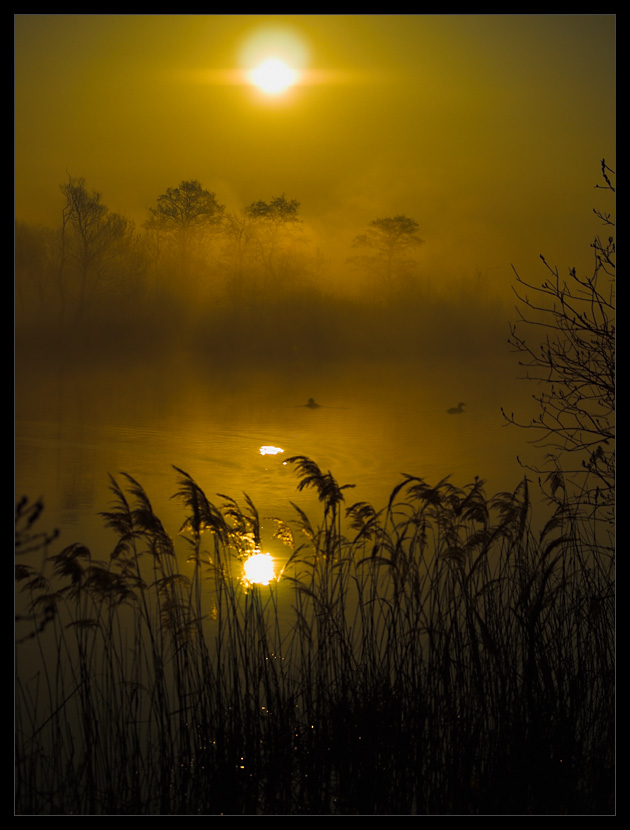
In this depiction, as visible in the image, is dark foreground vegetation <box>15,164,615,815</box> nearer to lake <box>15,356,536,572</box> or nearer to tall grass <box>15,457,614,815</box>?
tall grass <box>15,457,614,815</box>

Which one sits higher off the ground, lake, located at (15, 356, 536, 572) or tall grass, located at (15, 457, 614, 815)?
lake, located at (15, 356, 536, 572)

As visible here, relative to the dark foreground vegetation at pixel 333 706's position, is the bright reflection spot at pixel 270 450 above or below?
above

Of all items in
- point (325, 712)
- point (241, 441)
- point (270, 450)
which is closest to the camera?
point (325, 712)

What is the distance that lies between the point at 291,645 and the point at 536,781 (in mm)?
1504

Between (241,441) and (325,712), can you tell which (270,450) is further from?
(325,712)

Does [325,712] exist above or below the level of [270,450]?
below

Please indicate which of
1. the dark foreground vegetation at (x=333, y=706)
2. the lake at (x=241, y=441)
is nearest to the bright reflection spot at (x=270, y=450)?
the lake at (x=241, y=441)

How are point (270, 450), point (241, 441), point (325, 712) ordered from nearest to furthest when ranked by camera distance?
point (325, 712) < point (270, 450) < point (241, 441)

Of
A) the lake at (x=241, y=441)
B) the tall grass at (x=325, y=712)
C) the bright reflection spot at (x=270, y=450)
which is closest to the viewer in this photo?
the tall grass at (x=325, y=712)

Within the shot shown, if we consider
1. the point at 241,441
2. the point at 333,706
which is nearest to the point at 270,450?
the point at 241,441

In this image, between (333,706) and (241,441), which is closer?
(333,706)

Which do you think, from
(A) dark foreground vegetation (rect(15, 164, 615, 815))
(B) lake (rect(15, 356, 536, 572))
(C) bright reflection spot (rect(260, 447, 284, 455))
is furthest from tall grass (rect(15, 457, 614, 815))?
(C) bright reflection spot (rect(260, 447, 284, 455))

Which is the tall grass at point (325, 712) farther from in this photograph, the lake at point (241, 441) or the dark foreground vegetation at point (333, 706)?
the lake at point (241, 441)
